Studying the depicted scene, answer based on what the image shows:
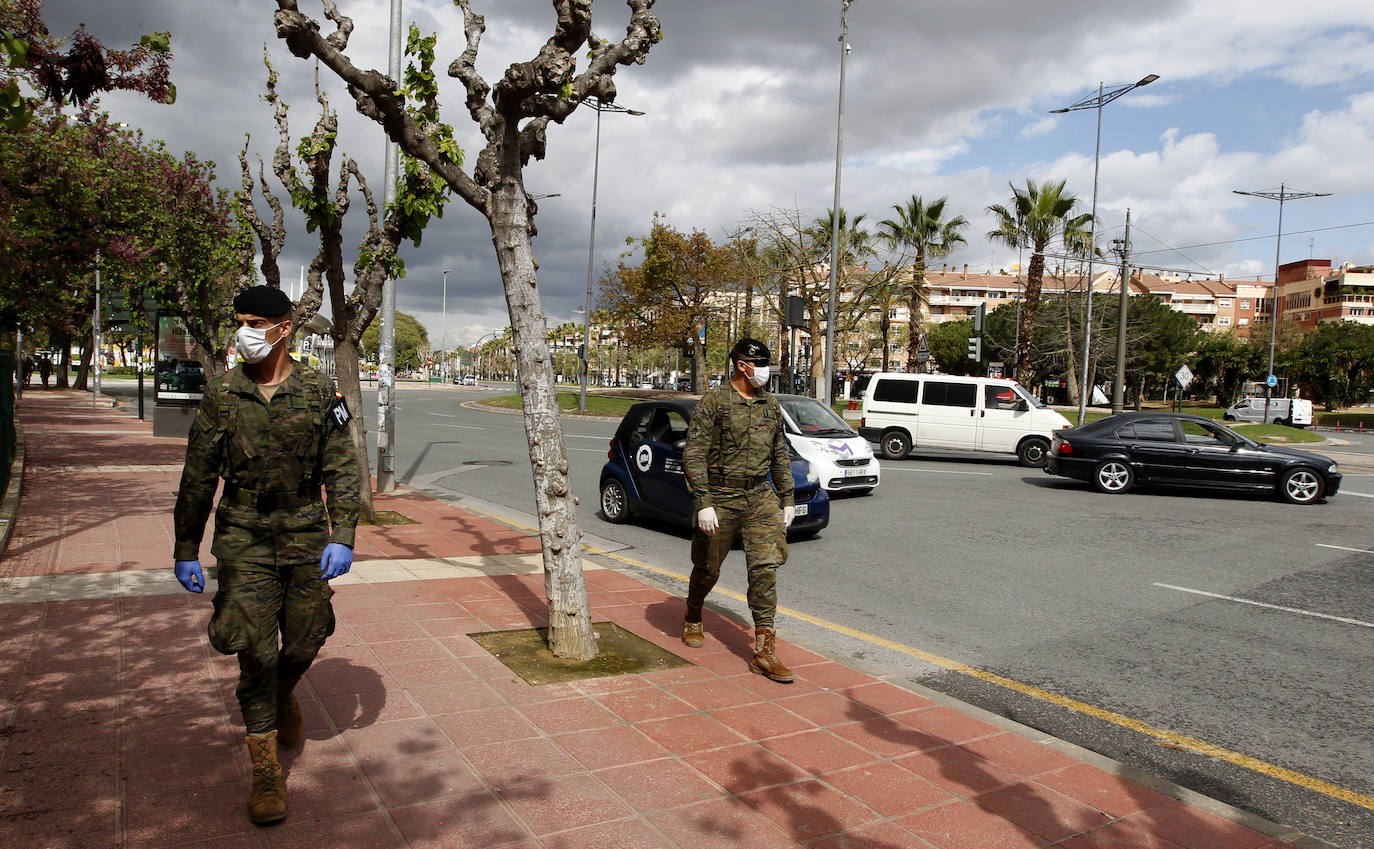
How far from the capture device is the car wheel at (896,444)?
19891 mm

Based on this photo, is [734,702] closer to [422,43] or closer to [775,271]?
[422,43]

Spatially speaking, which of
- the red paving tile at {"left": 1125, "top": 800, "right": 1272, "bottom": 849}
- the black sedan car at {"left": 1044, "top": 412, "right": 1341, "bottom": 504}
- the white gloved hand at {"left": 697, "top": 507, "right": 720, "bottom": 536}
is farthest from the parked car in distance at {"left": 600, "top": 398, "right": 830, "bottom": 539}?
the black sedan car at {"left": 1044, "top": 412, "right": 1341, "bottom": 504}

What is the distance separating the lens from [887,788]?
3.72 metres

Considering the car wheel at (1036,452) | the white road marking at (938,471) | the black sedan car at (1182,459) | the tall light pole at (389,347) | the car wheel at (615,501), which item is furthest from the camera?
the car wheel at (1036,452)

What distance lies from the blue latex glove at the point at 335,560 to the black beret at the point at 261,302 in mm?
908

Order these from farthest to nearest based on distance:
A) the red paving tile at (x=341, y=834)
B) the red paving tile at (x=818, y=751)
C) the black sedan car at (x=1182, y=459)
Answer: the black sedan car at (x=1182, y=459) → the red paving tile at (x=818, y=751) → the red paving tile at (x=341, y=834)

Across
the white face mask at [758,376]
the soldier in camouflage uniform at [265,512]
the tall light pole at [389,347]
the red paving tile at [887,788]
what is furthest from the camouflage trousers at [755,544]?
the tall light pole at [389,347]

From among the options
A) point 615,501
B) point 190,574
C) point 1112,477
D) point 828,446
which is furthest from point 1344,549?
point 190,574

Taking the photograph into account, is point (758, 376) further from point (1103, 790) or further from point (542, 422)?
point (1103, 790)

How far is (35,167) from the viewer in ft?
43.3

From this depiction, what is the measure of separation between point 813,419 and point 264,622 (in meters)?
9.95

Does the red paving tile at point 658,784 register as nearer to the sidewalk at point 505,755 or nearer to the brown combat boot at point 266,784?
the sidewalk at point 505,755

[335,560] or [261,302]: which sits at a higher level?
[261,302]

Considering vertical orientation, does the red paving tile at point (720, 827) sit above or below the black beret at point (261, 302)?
below
